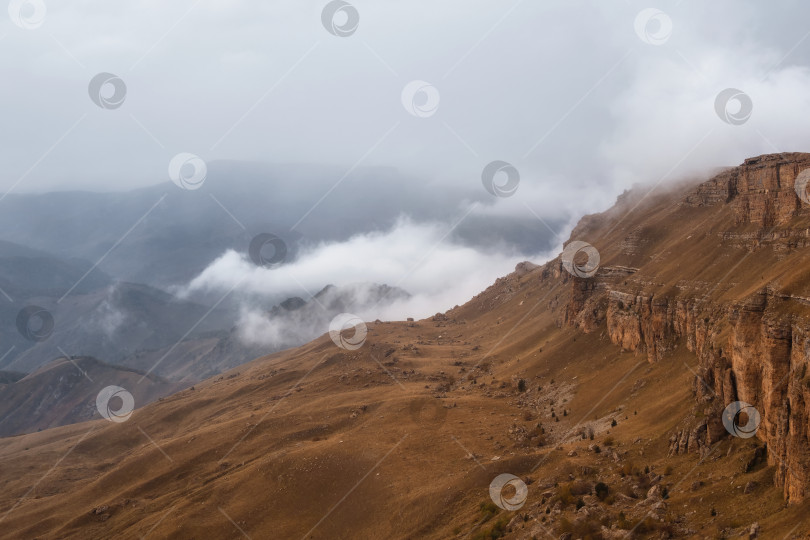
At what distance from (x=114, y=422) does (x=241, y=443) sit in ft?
142

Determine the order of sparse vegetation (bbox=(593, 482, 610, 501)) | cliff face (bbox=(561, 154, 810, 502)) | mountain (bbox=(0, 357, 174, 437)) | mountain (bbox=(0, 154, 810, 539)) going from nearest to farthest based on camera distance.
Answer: cliff face (bbox=(561, 154, 810, 502)) < mountain (bbox=(0, 154, 810, 539)) < sparse vegetation (bbox=(593, 482, 610, 501)) < mountain (bbox=(0, 357, 174, 437))

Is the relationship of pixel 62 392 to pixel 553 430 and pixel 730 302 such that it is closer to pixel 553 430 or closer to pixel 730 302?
pixel 553 430

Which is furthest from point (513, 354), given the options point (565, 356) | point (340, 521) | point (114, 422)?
point (114, 422)

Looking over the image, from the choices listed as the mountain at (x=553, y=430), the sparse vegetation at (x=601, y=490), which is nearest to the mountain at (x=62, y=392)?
the mountain at (x=553, y=430)

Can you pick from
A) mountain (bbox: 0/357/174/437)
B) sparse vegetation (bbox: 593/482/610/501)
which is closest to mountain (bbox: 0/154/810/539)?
sparse vegetation (bbox: 593/482/610/501)

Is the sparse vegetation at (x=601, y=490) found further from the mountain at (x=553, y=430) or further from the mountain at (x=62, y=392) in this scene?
the mountain at (x=62, y=392)

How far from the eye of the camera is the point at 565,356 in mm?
67938

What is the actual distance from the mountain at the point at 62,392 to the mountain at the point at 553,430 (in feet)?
211

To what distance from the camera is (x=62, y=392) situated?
15962 cm

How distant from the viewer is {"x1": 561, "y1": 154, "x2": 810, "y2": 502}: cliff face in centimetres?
2461

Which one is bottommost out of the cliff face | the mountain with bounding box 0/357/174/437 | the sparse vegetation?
the sparse vegetation

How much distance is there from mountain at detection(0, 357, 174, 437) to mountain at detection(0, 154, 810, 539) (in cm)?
6437

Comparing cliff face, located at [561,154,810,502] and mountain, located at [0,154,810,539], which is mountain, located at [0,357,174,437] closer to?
mountain, located at [0,154,810,539]

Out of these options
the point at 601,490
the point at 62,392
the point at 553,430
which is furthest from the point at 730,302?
the point at 62,392
